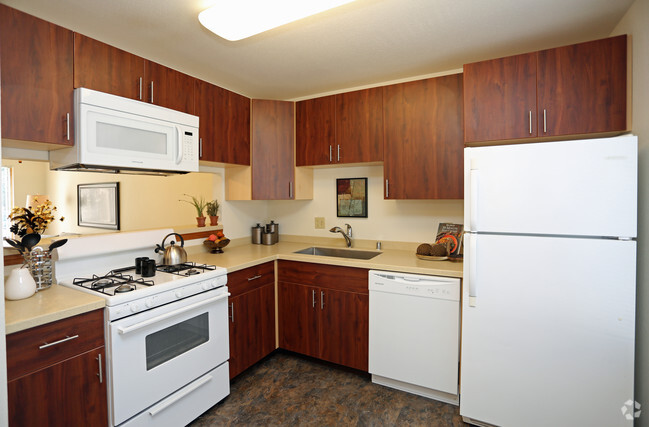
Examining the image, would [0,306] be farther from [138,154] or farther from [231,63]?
[231,63]

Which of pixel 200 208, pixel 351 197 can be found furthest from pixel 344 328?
pixel 200 208

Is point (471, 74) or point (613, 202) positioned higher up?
point (471, 74)

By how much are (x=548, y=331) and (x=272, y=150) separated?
2.42 metres

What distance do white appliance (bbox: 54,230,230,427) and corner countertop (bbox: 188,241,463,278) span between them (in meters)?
0.31

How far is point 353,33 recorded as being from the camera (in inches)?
80.0

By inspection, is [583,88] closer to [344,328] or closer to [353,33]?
[353,33]

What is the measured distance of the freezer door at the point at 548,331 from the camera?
163 cm

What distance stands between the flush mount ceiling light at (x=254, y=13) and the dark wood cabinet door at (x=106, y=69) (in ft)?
1.92

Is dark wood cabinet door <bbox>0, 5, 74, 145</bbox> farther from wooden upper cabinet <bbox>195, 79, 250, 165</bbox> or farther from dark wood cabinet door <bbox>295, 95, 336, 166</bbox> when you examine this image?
dark wood cabinet door <bbox>295, 95, 336, 166</bbox>

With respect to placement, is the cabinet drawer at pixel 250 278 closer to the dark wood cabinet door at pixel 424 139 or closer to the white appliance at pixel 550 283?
the dark wood cabinet door at pixel 424 139

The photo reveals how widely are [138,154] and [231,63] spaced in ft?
3.32

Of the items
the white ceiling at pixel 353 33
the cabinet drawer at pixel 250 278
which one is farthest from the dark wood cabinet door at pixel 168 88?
the cabinet drawer at pixel 250 278

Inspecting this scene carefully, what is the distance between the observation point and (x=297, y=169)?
3127 mm

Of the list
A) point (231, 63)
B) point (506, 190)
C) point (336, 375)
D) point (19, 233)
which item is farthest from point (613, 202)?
point (19, 233)
